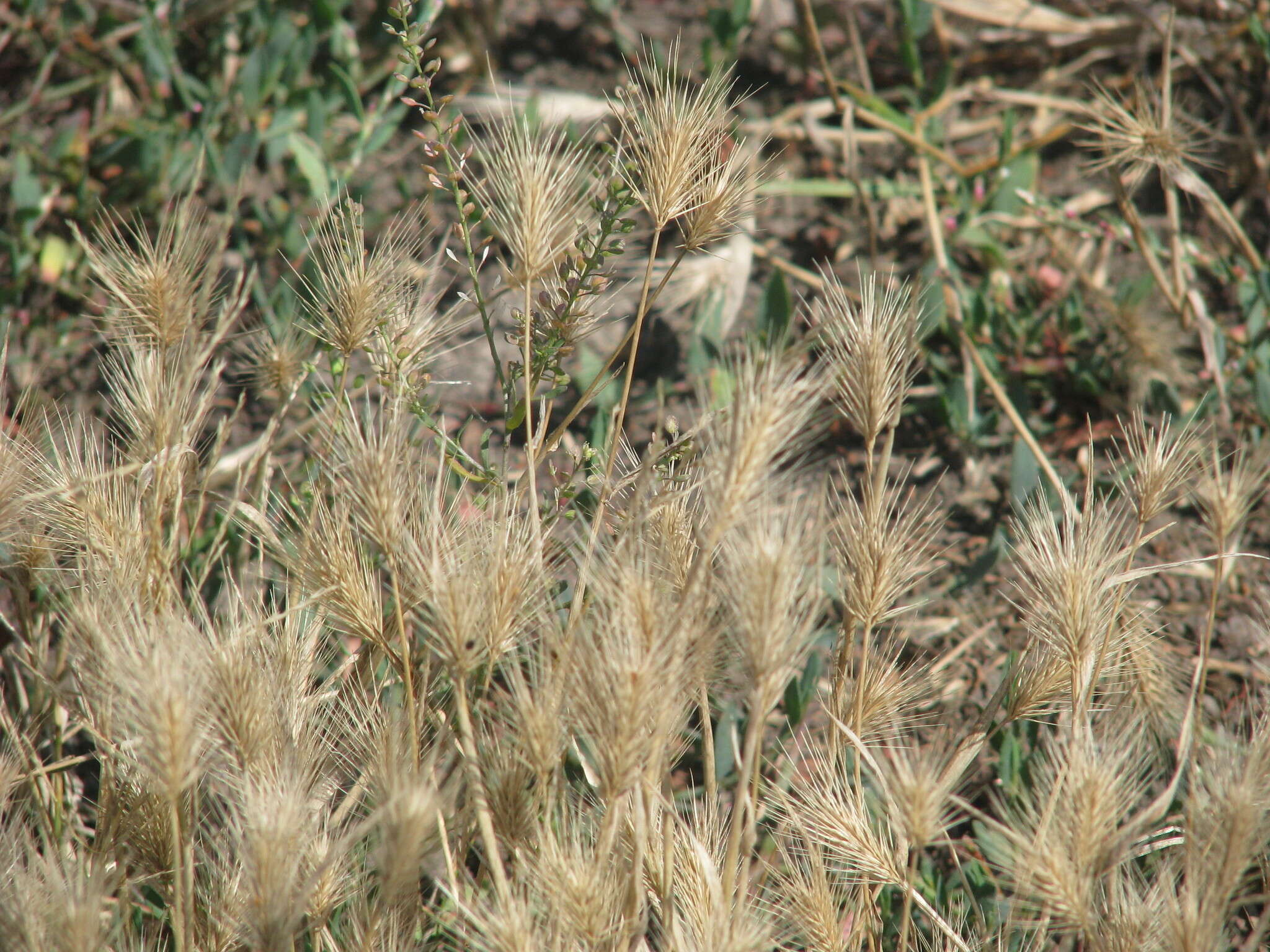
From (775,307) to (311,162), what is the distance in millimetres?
713

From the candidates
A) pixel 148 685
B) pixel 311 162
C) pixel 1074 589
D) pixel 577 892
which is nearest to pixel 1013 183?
pixel 1074 589

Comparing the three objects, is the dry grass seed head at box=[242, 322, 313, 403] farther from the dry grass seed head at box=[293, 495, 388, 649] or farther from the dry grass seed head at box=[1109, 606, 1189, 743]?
the dry grass seed head at box=[1109, 606, 1189, 743]

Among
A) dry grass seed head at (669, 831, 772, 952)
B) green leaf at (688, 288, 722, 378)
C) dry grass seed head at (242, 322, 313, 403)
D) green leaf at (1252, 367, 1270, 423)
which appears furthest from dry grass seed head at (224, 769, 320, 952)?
green leaf at (1252, 367, 1270, 423)

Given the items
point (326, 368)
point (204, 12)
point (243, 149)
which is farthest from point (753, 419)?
point (204, 12)

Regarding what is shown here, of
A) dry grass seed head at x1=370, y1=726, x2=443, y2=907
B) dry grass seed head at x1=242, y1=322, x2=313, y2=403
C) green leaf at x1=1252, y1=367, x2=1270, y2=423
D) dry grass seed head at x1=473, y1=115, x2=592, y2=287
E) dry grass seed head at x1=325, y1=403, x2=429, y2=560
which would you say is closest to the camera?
dry grass seed head at x1=370, y1=726, x2=443, y2=907

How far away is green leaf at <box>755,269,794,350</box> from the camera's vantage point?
1.47 meters

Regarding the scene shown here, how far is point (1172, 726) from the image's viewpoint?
3.72ft

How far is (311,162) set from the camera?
1.59 m

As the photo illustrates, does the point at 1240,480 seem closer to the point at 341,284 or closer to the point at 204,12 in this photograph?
the point at 341,284

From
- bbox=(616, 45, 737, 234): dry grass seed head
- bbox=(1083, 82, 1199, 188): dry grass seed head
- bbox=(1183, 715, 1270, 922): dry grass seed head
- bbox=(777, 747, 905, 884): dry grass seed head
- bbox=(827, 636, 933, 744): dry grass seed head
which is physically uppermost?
bbox=(616, 45, 737, 234): dry grass seed head

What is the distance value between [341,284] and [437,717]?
375mm

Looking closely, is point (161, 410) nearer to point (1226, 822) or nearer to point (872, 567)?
point (872, 567)

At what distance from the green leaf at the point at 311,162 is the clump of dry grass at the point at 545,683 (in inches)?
20.3

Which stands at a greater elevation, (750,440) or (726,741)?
(750,440)
